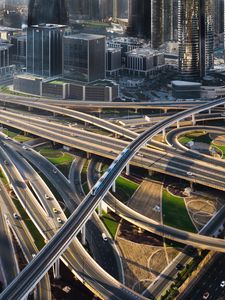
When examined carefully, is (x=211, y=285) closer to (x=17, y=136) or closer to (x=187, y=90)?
(x=17, y=136)

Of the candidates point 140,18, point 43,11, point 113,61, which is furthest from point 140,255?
point 140,18

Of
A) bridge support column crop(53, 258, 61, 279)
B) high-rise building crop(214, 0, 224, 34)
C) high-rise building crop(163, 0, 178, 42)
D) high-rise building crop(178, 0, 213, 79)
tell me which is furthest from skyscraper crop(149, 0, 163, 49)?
bridge support column crop(53, 258, 61, 279)

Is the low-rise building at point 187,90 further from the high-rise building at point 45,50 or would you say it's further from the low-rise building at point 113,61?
the high-rise building at point 45,50

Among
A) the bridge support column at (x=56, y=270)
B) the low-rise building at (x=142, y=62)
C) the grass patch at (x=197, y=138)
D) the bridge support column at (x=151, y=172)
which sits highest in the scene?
the low-rise building at (x=142, y=62)

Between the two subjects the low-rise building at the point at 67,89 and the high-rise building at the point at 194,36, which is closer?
the low-rise building at the point at 67,89

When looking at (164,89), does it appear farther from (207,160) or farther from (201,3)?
(207,160)

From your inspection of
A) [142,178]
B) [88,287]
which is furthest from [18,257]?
[142,178]

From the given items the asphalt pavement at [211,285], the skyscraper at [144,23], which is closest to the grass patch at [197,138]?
the asphalt pavement at [211,285]
